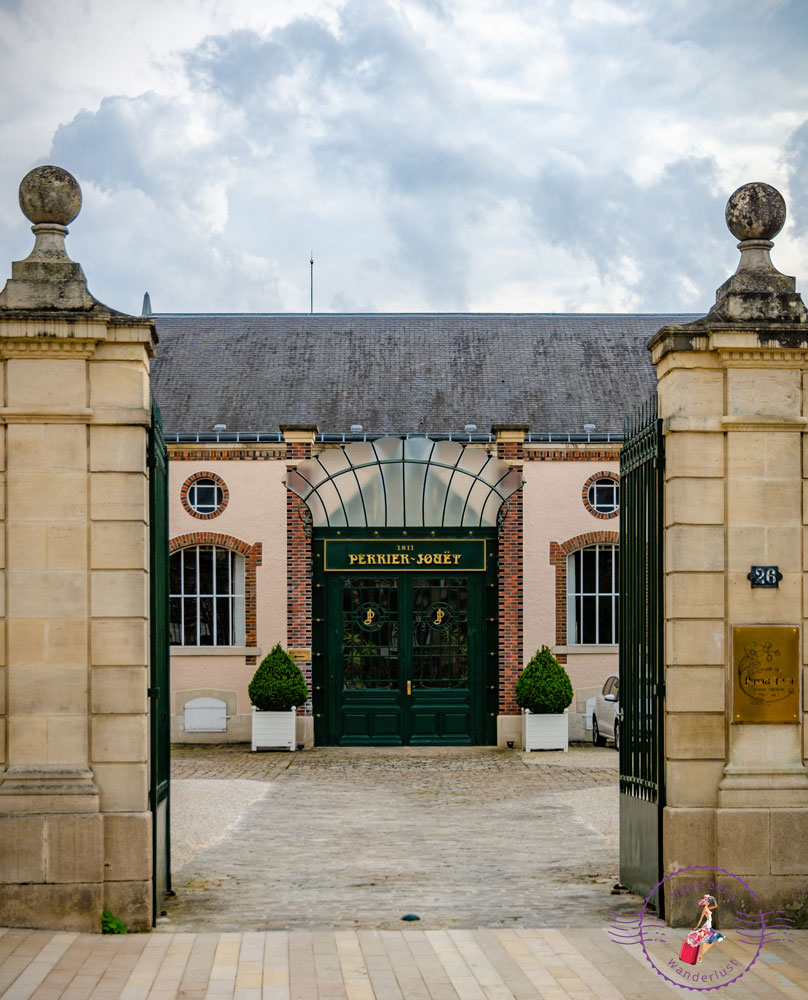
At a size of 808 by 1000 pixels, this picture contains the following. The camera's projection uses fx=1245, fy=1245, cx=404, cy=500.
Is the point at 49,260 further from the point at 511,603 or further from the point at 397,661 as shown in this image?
the point at 511,603

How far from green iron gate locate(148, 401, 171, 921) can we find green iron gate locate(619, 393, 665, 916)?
9.64ft

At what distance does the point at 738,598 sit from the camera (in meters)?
7.18

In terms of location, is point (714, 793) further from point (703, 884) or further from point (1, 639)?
point (1, 639)

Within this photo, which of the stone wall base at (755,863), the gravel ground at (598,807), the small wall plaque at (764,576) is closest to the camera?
the stone wall base at (755,863)

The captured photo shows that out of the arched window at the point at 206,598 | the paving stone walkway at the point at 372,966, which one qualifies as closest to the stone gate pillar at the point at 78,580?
the paving stone walkway at the point at 372,966

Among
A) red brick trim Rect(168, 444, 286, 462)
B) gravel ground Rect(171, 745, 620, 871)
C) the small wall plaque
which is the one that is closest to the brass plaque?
the small wall plaque

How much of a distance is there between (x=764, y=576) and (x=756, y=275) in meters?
1.80

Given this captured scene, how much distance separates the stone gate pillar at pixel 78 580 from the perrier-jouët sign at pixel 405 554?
37.0 ft

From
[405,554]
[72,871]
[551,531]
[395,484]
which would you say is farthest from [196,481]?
[72,871]

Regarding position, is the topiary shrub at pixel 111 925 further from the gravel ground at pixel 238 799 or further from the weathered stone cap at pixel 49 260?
the weathered stone cap at pixel 49 260

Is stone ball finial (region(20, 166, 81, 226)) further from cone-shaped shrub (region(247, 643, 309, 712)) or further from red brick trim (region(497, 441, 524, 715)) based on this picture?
red brick trim (region(497, 441, 524, 715))

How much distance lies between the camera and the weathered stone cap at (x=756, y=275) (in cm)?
730

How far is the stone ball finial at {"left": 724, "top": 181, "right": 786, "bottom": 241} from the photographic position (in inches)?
293

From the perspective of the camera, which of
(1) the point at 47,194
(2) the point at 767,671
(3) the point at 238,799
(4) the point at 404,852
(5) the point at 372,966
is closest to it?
(5) the point at 372,966
